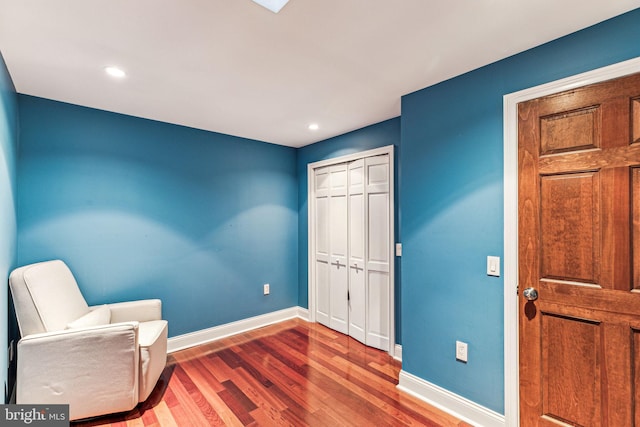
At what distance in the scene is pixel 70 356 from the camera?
1.78 meters

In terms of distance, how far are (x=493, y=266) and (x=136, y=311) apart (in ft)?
9.16

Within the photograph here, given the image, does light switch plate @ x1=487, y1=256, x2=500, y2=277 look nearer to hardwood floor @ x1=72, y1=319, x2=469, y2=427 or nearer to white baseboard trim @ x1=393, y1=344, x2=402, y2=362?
hardwood floor @ x1=72, y1=319, x2=469, y2=427

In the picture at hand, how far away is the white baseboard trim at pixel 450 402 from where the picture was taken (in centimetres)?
177

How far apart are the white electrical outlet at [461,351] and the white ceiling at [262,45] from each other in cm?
181

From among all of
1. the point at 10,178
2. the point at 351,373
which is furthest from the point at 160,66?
the point at 351,373

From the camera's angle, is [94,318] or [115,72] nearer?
[115,72]

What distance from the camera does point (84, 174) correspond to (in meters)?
2.47

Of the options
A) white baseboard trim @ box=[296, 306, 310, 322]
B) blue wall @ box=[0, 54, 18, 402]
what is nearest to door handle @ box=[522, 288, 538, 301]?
white baseboard trim @ box=[296, 306, 310, 322]

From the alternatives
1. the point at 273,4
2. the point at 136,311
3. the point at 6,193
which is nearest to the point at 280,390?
the point at 136,311

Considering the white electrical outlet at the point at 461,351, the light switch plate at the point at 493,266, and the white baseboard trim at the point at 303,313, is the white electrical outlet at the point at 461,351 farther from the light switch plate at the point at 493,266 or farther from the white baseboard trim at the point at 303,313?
the white baseboard trim at the point at 303,313

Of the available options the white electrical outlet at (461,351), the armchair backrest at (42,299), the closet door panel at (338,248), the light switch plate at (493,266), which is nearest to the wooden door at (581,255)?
the light switch plate at (493,266)

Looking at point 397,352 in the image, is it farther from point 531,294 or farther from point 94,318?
point 94,318

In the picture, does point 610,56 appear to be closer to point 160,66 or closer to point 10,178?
point 160,66

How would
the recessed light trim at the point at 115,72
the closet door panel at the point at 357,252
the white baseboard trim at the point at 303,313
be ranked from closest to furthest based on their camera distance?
the recessed light trim at the point at 115,72, the closet door panel at the point at 357,252, the white baseboard trim at the point at 303,313
